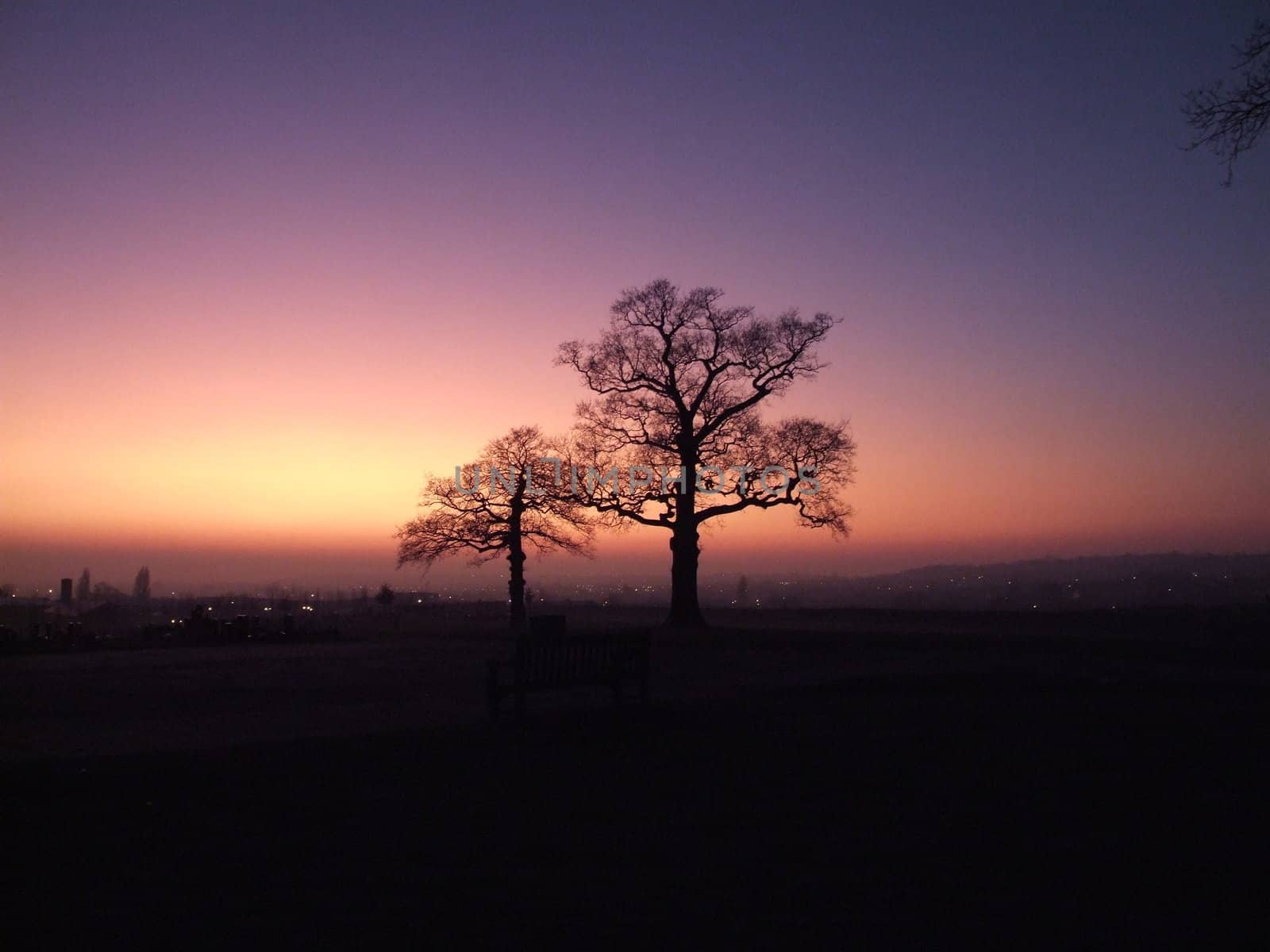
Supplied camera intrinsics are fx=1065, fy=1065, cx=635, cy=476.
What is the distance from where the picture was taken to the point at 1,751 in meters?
10.1

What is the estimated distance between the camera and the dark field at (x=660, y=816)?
529cm

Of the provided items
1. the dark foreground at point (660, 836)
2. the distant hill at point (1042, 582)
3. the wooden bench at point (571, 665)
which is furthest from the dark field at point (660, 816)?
the distant hill at point (1042, 582)

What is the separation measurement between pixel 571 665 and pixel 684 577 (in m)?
19.5

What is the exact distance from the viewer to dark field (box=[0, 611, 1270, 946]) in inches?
208

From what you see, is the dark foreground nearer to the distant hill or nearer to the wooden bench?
the wooden bench

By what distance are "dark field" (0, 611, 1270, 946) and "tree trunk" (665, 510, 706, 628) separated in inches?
674

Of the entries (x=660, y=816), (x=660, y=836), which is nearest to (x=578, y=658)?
(x=660, y=816)

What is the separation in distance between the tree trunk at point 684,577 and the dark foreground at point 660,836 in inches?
819

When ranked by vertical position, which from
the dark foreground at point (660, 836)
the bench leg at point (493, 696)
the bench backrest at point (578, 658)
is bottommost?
the dark foreground at point (660, 836)

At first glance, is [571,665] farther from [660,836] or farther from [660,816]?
[660,836]

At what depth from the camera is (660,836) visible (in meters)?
6.70

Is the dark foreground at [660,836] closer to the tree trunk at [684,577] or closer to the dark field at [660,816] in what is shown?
the dark field at [660,816]

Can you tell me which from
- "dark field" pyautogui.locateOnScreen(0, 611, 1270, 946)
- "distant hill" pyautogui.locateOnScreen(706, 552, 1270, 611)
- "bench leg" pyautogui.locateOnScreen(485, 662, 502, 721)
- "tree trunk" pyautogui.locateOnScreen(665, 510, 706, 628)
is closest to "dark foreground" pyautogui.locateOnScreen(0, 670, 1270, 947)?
"dark field" pyautogui.locateOnScreen(0, 611, 1270, 946)

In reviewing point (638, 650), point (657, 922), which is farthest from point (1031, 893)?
point (638, 650)
